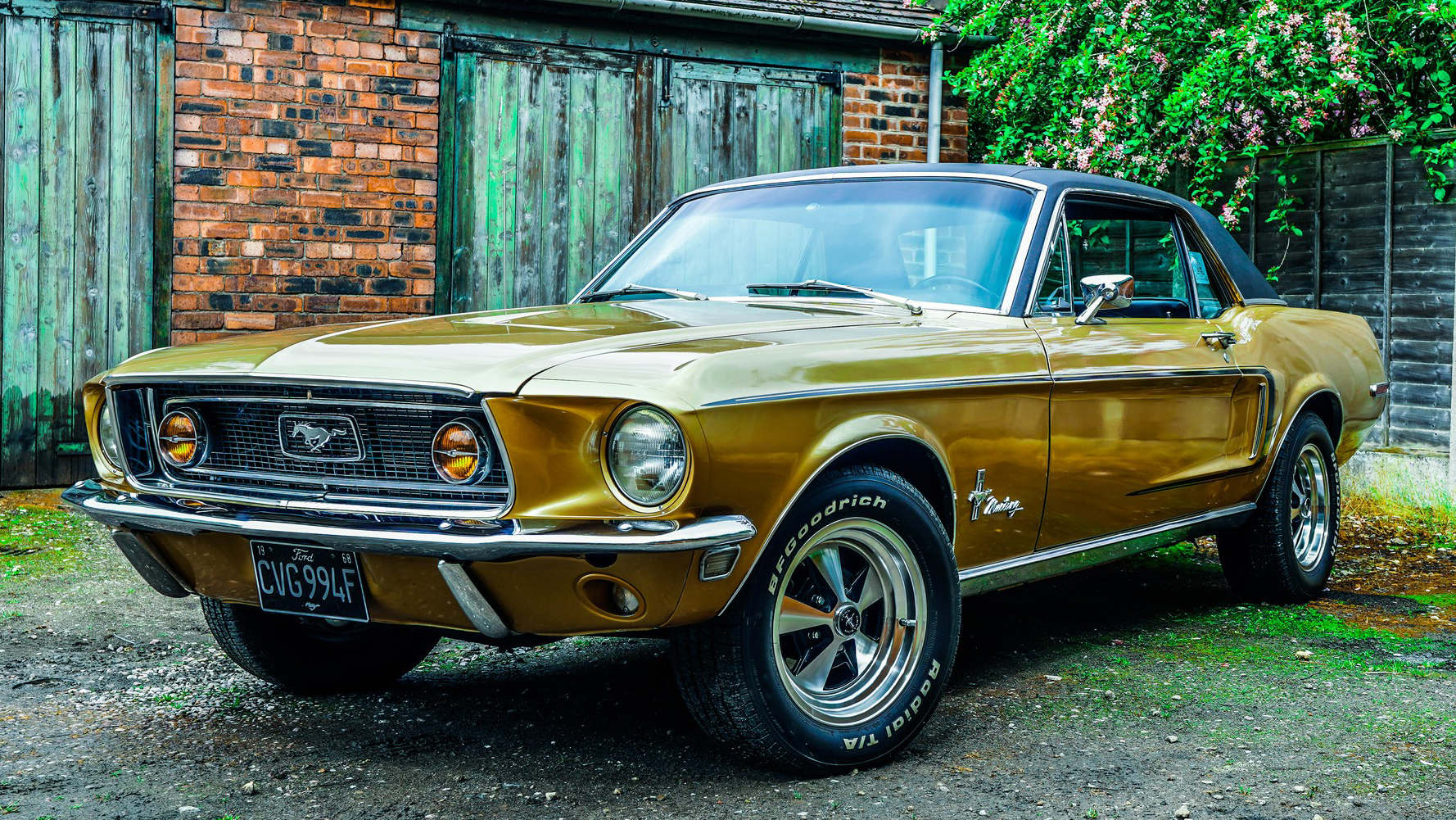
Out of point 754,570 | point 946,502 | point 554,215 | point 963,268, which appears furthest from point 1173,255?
point 554,215

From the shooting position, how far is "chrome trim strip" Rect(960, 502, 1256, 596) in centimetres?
391

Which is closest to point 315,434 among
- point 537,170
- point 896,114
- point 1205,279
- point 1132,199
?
point 1132,199

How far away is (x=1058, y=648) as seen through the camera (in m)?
4.75

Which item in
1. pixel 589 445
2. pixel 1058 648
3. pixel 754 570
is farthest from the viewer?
pixel 1058 648

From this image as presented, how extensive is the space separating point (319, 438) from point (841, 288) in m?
1.68

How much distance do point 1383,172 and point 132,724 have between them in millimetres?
7041

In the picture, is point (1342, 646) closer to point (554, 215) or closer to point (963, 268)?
point (963, 268)

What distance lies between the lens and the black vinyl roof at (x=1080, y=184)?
4.48 m

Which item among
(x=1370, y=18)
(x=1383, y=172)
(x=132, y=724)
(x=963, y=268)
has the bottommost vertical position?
(x=132, y=724)

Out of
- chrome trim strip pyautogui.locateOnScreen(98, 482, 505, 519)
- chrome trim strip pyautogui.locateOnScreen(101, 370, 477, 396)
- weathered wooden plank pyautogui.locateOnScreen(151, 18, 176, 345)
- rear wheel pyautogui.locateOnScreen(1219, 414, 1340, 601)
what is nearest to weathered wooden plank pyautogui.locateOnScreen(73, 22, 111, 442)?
weathered wooden plank pyautogui.locateOnScreen(151, 18, 176, 345)

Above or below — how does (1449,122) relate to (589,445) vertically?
above

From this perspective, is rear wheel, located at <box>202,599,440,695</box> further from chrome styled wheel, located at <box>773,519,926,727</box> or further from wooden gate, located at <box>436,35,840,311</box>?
wooden gate, located at <box>436,35,840,311</box>

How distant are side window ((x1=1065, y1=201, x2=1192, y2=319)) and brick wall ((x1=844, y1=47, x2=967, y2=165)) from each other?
4220mm

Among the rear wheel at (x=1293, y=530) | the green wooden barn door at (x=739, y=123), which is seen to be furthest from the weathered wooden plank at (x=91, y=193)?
the rear wheel at (x=1293, y=530)
